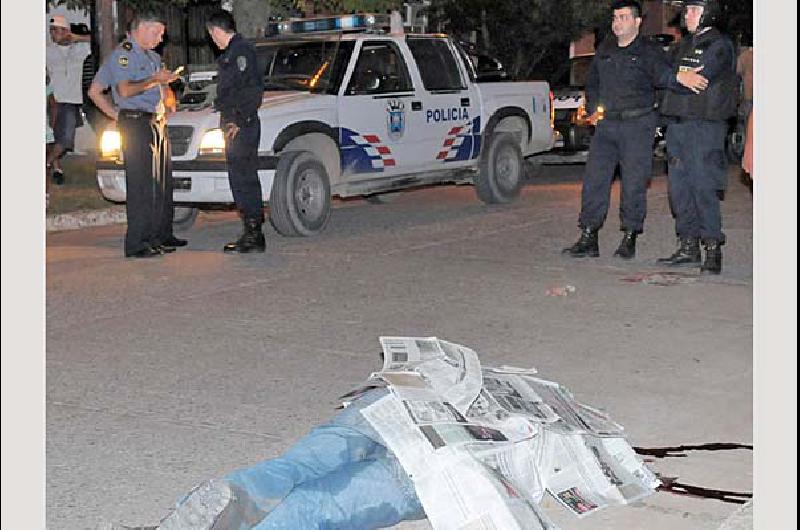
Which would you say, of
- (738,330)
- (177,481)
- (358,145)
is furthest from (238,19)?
(177,481)

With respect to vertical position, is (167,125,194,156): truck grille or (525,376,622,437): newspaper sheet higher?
(167,125,194,156): truck grille

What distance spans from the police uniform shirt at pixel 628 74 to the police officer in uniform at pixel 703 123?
0.45 m

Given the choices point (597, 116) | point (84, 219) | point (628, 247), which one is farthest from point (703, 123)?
point (84, 219)

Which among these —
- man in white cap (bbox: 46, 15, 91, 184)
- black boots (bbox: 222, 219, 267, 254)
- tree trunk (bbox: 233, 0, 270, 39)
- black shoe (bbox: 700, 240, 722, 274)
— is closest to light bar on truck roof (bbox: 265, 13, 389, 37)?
black boots (bbox: 222, 219, 267, 254)

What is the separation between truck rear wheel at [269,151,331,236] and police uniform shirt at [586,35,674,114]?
8.84 ft

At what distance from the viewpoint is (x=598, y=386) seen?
6.33 m

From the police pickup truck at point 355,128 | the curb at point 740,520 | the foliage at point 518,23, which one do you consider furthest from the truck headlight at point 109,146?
the foliage at point 518,23

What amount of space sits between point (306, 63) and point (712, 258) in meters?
4.66

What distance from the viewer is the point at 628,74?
9844 mm

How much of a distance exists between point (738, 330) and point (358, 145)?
5.19m

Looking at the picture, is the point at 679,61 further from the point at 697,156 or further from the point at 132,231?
the point at 132,231

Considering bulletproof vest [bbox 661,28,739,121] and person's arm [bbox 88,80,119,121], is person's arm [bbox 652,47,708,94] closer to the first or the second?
bulletproof vest [bbox 661,28,739,121]

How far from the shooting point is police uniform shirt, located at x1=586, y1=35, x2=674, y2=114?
32.1 ft

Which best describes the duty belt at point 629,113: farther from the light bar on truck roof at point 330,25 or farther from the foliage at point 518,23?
the foliage at point 518,23
